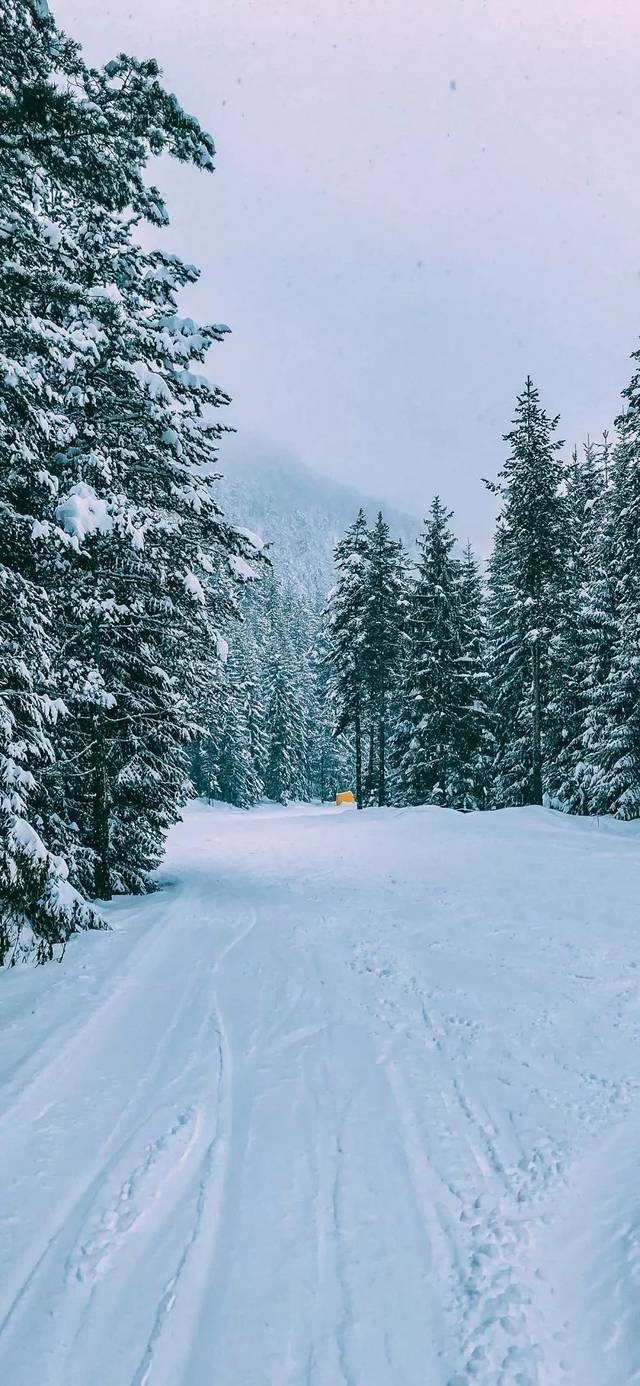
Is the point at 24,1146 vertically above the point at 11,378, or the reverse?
the point at 11,378

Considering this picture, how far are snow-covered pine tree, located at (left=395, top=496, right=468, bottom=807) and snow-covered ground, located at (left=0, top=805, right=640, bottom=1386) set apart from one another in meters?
19.5

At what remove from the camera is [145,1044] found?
561 cm

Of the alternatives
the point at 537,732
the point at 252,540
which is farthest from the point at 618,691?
the point at 252,540

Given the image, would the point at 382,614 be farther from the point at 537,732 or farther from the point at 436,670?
the point at 537,732

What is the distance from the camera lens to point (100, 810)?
34.2ft

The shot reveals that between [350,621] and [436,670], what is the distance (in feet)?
19.5

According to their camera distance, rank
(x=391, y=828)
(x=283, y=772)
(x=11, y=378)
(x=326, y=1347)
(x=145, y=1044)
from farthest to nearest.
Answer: (x=283, y=772)
(x=391, y=828)
(x=11, y=378)
(x=145, y=1044)
(x=326, y=1347)

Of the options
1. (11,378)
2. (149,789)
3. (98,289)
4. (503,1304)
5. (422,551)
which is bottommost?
(503,1304)

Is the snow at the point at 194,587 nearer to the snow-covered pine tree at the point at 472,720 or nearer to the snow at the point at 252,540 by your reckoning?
the snow at the point at 252,540

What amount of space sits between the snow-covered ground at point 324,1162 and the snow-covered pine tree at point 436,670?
64.1ft

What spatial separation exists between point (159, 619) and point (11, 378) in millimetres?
5517

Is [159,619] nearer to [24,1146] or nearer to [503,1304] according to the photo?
[24,1146]

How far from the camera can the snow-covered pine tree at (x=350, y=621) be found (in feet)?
104

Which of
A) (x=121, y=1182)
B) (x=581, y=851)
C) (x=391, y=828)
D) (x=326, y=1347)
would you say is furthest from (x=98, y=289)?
(x=391, y=828)
